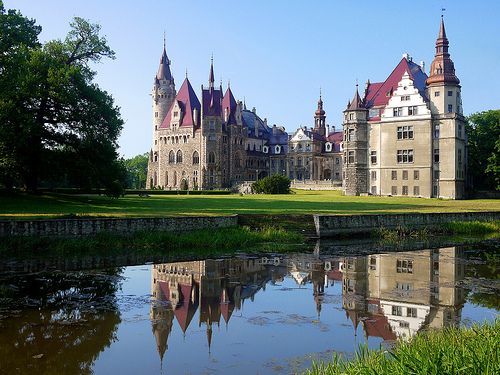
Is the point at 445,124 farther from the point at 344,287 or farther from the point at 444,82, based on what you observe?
the point at 344,287

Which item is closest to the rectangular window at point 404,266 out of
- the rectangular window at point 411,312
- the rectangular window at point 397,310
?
the rectangular window at point 397,310

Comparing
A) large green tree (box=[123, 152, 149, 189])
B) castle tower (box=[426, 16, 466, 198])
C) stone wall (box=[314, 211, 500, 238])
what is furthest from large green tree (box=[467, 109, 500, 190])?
large green tree (box=[123, 152, 149, 189])

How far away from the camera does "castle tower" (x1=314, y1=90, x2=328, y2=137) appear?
10843 centimetres

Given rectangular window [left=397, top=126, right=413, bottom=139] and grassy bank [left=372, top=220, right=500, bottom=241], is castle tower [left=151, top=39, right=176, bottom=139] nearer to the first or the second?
rectangular window [left=397, top=126, right=413, bottom=139]

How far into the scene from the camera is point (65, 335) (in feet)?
39.4

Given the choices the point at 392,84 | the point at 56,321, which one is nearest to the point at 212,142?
the point at 392,84

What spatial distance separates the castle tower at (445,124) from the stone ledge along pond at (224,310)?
39306 mm

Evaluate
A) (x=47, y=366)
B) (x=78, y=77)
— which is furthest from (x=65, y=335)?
(x=78, y=77)

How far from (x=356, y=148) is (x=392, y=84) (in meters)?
8.91

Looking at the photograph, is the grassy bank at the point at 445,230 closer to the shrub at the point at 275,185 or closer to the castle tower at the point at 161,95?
the shrub at the point at 275,185

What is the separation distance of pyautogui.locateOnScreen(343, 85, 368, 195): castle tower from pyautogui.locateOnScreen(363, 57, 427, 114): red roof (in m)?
1.94

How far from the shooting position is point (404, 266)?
878 inches

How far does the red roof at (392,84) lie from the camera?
65312 mm

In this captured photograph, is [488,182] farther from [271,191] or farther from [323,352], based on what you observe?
[323,352]
